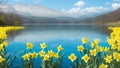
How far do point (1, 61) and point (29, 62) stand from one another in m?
0.82

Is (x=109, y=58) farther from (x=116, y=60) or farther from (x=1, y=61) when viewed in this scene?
(x=1, y=61)

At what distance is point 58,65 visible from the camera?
24.6ft

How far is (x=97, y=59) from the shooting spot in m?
7.99

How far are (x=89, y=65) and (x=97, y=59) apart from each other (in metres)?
0.73

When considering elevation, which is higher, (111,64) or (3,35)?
(3,35)

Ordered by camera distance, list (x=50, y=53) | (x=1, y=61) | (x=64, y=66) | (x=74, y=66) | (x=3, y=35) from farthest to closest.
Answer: (x=64, y=66) → (x=3, y=35) → (x=74, y=66) → (x=50, y=53) → (x=1, y=61)

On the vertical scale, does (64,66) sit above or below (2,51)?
below

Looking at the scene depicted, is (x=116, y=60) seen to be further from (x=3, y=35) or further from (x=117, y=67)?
(x=3, y=35)

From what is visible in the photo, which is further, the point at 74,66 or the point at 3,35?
the point at 3,35

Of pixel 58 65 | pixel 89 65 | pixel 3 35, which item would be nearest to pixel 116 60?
pixel 89 65

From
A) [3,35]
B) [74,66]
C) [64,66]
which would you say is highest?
[3,35]

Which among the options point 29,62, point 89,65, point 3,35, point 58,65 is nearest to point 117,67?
point 89,65

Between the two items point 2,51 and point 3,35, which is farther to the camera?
point 3,35

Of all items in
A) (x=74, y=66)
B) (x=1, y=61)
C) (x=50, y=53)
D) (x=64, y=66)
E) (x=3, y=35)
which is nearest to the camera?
(x=1, y=61)
